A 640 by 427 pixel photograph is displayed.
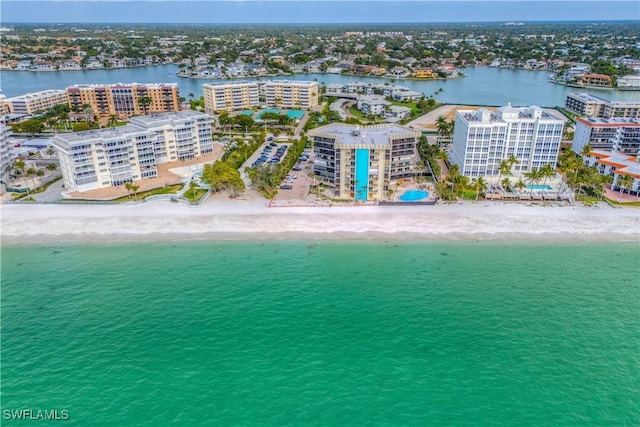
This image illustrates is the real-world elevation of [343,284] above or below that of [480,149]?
below

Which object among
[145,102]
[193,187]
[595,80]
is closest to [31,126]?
[145,102]

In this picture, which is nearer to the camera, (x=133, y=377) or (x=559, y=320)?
(x=133, y=377)

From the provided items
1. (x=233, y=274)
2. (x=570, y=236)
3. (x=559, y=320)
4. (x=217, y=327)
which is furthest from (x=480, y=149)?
(x=217, y=327)

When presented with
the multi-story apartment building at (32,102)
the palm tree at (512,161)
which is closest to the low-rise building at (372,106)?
the palm tree at (512,161)

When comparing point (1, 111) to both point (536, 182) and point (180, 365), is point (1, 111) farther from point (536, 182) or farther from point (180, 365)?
point (536, 182)

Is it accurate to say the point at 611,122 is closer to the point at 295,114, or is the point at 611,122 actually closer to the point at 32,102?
the point at 295,114

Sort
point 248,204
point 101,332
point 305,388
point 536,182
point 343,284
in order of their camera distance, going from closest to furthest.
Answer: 1. point 305,388
2. point 101,332
3. point 343,284
4. point 248,204
5. point 536,182

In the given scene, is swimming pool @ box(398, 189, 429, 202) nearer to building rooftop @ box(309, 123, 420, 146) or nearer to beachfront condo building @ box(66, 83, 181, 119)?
building rooftop @ box(309, 123, 420, 146)

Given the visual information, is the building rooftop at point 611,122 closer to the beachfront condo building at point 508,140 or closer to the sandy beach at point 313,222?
the beachfront condo building at point 508,140
